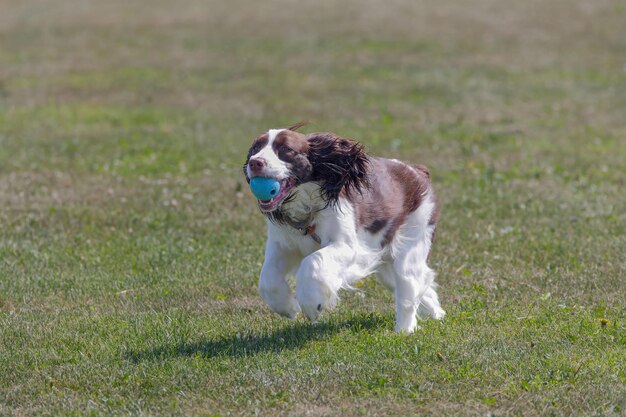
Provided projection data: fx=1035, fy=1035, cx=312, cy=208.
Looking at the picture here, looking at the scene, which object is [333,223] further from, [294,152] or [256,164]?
[256,164]

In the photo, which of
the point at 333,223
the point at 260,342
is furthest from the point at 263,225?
the point at 333,223

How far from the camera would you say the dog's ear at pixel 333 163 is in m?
6.62

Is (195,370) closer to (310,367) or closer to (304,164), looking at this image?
(310,367)

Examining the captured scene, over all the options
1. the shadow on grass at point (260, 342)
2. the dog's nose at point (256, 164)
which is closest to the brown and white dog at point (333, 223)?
the dog's nose at point (256, 164)

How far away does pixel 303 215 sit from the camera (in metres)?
6.64

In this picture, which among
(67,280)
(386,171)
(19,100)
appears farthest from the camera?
(19,100)

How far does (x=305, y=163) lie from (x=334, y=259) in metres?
0.63

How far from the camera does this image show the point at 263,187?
244 inches

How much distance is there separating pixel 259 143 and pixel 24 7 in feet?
91.5

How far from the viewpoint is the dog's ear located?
662 centimetres

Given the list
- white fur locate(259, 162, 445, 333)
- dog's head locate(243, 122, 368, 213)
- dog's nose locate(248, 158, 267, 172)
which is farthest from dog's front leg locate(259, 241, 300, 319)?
dog's nose locate(248, 158, 267, 172)

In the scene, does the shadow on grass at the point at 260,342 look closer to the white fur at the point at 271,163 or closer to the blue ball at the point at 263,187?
the blue ball at the point at 263,187

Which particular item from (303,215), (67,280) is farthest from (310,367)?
(67,280)

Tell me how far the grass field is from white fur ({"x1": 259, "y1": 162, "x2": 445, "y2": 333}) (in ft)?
1.02
